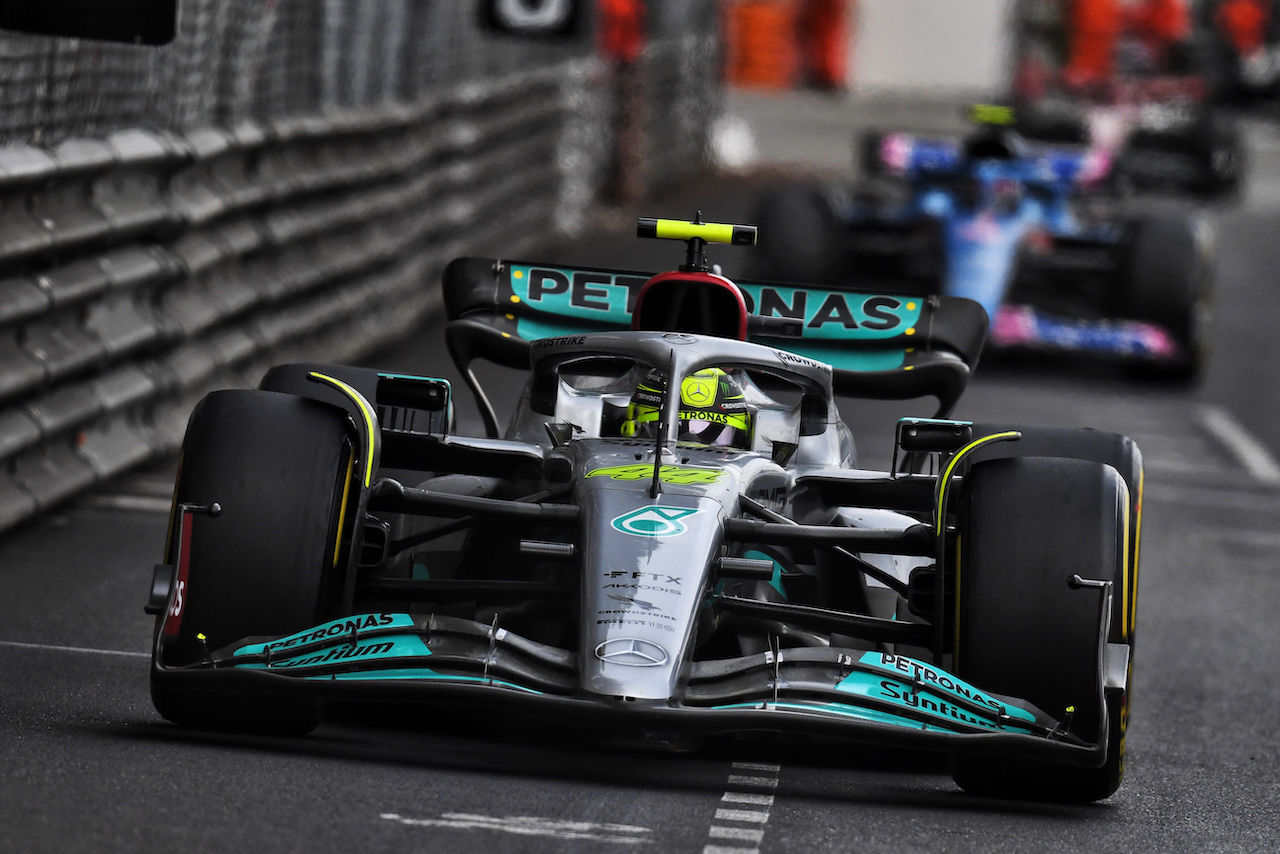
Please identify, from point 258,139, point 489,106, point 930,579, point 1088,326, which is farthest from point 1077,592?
point 489,106

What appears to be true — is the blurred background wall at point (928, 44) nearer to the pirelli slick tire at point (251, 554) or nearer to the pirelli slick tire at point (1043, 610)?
the pirelli slick tire at point (1043, 610)

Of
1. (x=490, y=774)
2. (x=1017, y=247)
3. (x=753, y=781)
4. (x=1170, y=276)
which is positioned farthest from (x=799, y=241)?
(x=490, y=774)

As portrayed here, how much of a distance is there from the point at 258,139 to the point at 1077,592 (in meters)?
6.97

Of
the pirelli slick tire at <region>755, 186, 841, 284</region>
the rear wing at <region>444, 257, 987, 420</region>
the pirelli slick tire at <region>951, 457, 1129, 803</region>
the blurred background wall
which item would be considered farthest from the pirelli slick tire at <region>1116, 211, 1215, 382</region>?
the blurred background wall

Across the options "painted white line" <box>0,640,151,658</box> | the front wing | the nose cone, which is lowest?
"painted white line" <box>0,640,151,658</box>

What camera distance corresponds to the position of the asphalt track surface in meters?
4.51

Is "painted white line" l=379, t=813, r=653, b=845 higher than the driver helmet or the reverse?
the reverse

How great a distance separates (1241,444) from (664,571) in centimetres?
962

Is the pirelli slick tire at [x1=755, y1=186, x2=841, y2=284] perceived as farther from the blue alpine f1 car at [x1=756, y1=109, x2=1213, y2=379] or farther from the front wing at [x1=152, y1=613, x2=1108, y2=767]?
the front wing at [x1=152, y1=613, x2=1108, y2=767]

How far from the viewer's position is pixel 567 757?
5422mm

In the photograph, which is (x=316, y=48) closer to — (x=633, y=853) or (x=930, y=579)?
(x=930, y=579)

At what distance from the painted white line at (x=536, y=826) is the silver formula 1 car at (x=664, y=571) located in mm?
292

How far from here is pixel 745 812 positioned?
16.3 ft

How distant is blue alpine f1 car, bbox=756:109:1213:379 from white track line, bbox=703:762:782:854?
1029 centimetres
